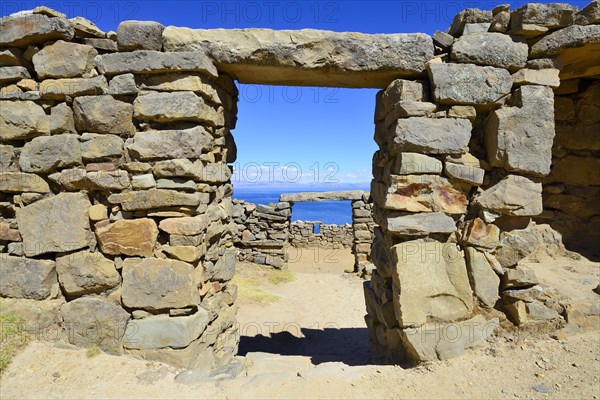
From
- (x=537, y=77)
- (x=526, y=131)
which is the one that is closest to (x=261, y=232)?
(x=526, y=131)

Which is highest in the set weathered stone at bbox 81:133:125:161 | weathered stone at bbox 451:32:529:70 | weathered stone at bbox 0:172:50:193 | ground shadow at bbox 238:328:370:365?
weathered stone at bbox 451:32:529:70

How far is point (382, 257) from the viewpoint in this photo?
334 centimetres

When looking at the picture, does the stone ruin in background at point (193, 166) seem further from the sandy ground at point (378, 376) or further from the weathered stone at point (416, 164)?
the sandy ground at point (378, 376)

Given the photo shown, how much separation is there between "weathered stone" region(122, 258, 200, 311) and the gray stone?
0.11m

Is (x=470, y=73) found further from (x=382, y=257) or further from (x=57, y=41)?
(x=57, y=41)

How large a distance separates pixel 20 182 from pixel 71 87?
3.01ft

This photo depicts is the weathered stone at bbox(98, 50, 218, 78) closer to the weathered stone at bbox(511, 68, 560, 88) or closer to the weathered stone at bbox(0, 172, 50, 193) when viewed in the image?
the weathered stone at bbox(0, 172, 50, 193)

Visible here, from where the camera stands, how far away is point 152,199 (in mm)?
2863

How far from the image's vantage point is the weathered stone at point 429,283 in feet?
9.36

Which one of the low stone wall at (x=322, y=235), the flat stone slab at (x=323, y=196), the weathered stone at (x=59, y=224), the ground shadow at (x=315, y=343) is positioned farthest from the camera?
the low stone wall at (x=322, y=235)

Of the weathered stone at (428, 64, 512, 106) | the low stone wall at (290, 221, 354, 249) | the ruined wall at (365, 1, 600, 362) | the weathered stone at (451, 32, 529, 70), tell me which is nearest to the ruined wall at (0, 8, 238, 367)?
the ruined wall at (365, 1, 600, 362)

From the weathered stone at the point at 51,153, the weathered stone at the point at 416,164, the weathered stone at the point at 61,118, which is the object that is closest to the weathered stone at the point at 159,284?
the weathered stone at the point at 51,153

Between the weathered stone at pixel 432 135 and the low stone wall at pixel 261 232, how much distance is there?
765 centimetres

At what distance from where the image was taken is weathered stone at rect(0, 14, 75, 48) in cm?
286
